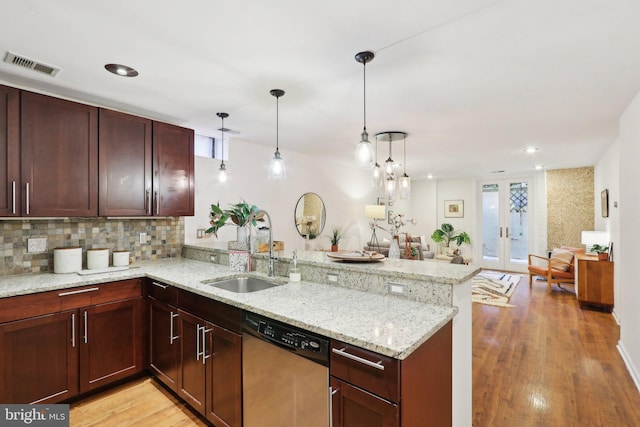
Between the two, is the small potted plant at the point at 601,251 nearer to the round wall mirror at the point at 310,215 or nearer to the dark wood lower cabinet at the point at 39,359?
the round wall mirror at the point at 310,215

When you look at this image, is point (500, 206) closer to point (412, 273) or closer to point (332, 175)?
point (332, 175)

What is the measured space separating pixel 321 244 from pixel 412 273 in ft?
12.9

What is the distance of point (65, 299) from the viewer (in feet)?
7.44

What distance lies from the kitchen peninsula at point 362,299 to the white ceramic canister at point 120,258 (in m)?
0.39

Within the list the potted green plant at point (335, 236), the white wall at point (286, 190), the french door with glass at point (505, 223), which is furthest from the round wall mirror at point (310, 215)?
the french door with glass at point (505, 223)

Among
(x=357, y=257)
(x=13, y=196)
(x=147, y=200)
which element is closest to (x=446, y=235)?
(x=357, y=257)

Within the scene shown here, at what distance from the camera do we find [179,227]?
359cm

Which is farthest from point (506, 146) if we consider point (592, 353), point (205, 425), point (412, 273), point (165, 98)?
point (205, 425)

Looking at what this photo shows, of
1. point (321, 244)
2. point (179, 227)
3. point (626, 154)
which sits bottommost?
point (321, 244)

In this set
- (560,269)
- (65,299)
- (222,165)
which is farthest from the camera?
(560,269)

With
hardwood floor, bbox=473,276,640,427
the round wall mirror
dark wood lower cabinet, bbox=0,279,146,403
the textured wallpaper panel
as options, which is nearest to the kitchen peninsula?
dark wood lower cabinet, bbox=0,279,146,403

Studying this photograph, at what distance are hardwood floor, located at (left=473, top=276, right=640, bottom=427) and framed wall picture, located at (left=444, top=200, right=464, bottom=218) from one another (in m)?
4.15

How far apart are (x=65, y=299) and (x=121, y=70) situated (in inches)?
66.1

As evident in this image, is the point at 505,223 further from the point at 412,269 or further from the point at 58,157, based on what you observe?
the point at 58,157
